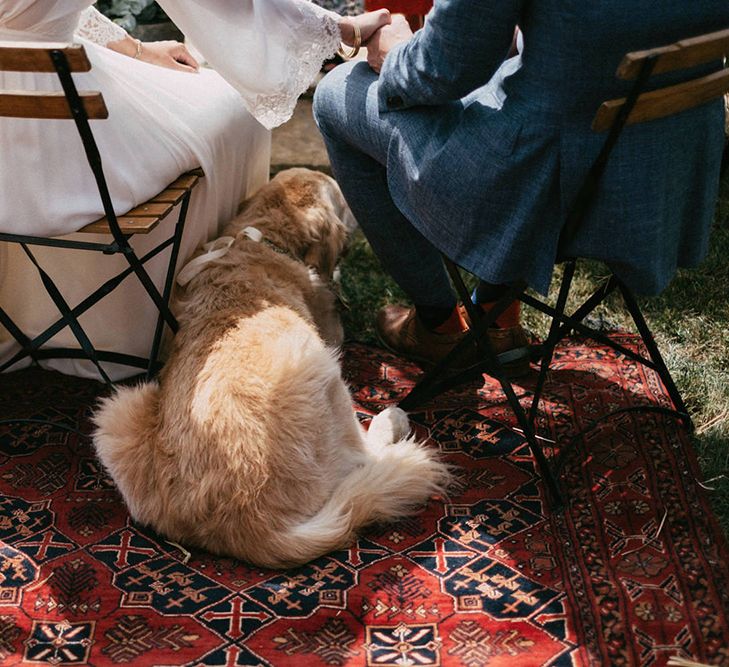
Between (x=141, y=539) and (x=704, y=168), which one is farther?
(x=141, y=539)

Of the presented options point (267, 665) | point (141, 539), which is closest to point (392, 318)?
point (141, 539)

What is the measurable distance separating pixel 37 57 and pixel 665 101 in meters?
1.44

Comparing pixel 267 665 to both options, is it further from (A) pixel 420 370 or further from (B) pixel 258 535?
(A) pixel 420 370

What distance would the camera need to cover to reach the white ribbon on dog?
267 centimetres

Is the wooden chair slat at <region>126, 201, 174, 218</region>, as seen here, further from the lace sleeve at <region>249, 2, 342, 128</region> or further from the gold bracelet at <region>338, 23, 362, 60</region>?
the gold bracelet at <region>338, 23, 362, 60</region>

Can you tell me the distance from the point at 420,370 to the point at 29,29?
168cm

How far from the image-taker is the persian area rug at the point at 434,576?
1.96m

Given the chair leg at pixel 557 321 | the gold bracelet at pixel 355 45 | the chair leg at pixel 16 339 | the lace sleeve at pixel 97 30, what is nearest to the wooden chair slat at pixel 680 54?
the chair leg at pixel 557 321

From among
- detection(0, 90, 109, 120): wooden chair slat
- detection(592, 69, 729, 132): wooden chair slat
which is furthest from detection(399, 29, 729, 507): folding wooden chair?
detection(0, 90, 109, 120): wooden chair slat

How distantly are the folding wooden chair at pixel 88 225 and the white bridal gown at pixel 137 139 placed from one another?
0.05m

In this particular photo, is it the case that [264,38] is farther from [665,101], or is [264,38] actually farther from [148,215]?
[665,101]

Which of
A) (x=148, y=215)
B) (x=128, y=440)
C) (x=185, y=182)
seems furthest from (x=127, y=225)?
(x=128, y=440)

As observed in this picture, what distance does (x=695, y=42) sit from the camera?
5.78 ft

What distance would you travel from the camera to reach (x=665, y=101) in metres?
1.86
